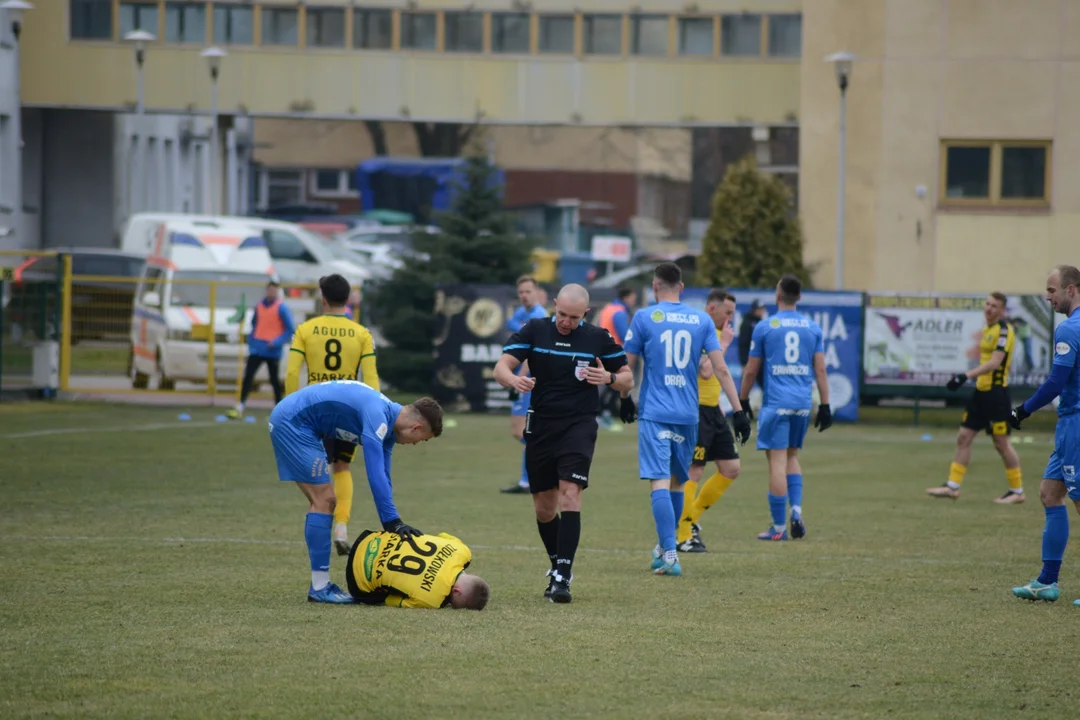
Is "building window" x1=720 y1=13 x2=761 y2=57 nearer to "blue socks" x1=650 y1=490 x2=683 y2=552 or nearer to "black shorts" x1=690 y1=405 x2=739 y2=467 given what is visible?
"black shorts" x1=690 y1=405 x2=739 y2=467

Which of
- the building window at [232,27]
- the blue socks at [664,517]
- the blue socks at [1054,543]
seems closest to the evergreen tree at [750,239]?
the building window at [232,27]

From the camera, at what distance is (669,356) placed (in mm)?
11820

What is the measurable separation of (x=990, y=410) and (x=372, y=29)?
33.2 meters

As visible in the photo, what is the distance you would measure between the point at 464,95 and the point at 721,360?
3720cm

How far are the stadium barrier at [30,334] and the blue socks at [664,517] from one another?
19.3 meters

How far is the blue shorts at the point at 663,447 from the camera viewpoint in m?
11.7

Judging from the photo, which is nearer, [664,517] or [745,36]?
[664,517]

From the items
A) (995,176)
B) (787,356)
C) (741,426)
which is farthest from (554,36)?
(741,426)

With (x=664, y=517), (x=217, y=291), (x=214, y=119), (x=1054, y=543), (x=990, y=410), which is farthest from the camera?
(x=214, y=119)

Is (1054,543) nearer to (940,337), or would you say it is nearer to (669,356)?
(669,356)

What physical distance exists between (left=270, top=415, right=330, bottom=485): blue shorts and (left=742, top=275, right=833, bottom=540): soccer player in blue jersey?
5.05 metres

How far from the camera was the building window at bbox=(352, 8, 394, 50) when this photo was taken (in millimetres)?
48188

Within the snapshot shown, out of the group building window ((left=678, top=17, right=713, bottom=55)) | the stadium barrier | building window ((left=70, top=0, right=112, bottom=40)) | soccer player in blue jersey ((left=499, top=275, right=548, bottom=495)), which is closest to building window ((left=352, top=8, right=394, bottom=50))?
building window ((left=70, top=0, right=112, bottom=40))

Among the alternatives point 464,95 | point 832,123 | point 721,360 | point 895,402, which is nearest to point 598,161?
point 464,95
